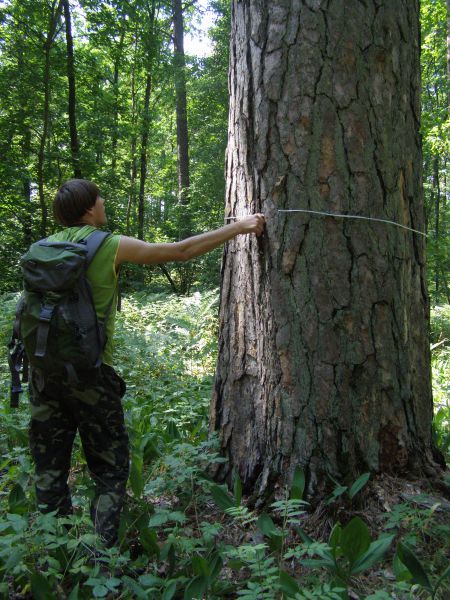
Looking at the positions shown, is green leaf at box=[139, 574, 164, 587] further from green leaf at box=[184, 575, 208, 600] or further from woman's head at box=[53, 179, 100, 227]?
woman's head at box=[53, 179, 100, 227]

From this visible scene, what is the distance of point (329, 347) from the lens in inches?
94.1

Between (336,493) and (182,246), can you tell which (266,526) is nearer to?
(336,493)

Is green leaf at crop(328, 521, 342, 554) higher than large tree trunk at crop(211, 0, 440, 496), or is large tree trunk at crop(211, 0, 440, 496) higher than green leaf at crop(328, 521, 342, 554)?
large tree trunk at crop(211, 0, 440, 496)

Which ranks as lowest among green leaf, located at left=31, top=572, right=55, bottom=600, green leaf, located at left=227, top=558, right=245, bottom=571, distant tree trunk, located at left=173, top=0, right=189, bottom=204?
green leaf, located at left=227, top=558, right=245, bottom=571

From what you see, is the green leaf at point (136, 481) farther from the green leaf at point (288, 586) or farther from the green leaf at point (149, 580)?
the green leaf at point (288, 586)

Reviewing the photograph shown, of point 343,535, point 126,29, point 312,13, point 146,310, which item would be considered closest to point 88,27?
point 126,29

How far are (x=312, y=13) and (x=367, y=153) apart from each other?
2.47ft

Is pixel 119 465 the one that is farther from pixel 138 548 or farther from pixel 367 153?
pixel 367 153

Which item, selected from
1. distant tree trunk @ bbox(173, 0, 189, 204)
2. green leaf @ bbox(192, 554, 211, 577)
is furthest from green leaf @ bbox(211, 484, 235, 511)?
distant tree trunk @ bbox(173, 0, 189, 204)

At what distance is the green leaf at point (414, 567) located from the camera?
1.74 m

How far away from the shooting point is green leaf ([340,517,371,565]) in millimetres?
1912

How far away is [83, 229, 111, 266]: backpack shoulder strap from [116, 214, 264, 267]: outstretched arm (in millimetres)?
94

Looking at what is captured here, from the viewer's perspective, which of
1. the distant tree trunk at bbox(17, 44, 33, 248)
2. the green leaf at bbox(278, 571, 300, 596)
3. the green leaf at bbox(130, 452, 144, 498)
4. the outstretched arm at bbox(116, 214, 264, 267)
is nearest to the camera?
the green leaf at bbox(278, 571, 300, 596)

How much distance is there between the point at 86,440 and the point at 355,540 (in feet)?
4.49
